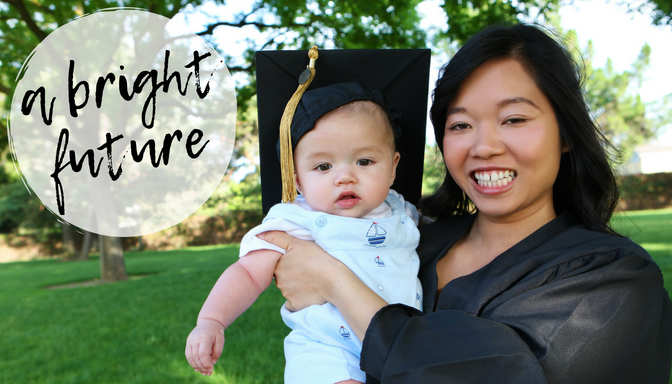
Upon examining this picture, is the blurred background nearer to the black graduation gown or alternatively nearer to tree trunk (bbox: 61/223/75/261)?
the black graduation gown

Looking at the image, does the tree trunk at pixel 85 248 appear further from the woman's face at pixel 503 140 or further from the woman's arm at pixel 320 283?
the woman's face at pixel 503 140

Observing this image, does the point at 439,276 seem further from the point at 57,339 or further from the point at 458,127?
the point at 57,339

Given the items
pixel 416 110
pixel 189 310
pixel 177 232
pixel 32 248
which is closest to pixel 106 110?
pixel 189 310

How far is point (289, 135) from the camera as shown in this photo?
5.92 ft

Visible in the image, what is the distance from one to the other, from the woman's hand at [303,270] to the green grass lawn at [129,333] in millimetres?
1407

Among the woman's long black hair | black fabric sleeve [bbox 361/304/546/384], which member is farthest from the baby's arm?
the woman's long black hair

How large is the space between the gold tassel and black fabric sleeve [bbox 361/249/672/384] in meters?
0.68

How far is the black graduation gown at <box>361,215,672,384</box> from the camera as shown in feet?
3.90

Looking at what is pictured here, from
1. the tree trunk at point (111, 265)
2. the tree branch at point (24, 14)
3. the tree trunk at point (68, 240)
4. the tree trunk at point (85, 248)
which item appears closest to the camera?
the tree branch at point (24, 14)

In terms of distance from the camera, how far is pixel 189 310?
23.4 feet

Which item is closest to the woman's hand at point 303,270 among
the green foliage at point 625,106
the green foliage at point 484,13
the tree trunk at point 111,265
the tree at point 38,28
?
the green foliage at point 484,13

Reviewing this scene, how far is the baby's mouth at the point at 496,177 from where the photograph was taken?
5.20 ft

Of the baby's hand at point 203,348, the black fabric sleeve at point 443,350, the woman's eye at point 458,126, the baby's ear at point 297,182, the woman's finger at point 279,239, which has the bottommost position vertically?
the baby's hand at point 203,348

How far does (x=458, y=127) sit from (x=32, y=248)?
86.9 feet
